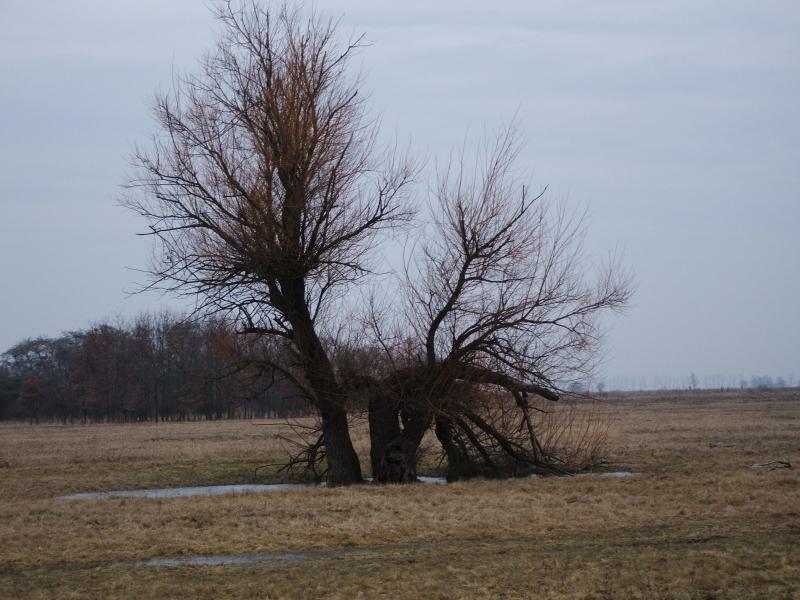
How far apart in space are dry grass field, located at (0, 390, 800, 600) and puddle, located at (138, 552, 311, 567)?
0.21 meters

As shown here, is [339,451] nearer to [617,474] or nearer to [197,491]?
[197,491]

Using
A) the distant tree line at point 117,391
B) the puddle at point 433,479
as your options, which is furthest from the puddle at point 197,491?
the distant tree line at point 117,391

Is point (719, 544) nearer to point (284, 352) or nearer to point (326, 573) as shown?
point (326, 573)

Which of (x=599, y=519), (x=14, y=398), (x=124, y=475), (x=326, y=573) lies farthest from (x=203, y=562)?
(x=14, y=398)

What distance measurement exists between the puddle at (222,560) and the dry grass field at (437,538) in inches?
8.3

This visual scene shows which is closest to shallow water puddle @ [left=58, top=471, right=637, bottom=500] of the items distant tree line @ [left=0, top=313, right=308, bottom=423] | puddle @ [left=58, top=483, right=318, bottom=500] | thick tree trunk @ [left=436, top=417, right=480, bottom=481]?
puddle @ [left=58, top=483, right=318, bottom=500]

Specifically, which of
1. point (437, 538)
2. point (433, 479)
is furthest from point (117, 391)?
point (437, 538)

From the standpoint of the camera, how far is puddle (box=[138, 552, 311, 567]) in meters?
11.4

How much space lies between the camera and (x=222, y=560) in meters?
11.7

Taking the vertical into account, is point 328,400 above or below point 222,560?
above

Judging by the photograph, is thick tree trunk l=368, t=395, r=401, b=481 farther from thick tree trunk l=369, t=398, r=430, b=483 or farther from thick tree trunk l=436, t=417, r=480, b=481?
thick tree trunk l=436, t=417, r=480, b=481

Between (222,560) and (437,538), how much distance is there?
3.13m

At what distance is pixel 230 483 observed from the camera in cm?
2189

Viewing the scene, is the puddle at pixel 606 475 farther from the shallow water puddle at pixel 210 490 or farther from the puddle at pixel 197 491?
the puddle at pixel 197 491
